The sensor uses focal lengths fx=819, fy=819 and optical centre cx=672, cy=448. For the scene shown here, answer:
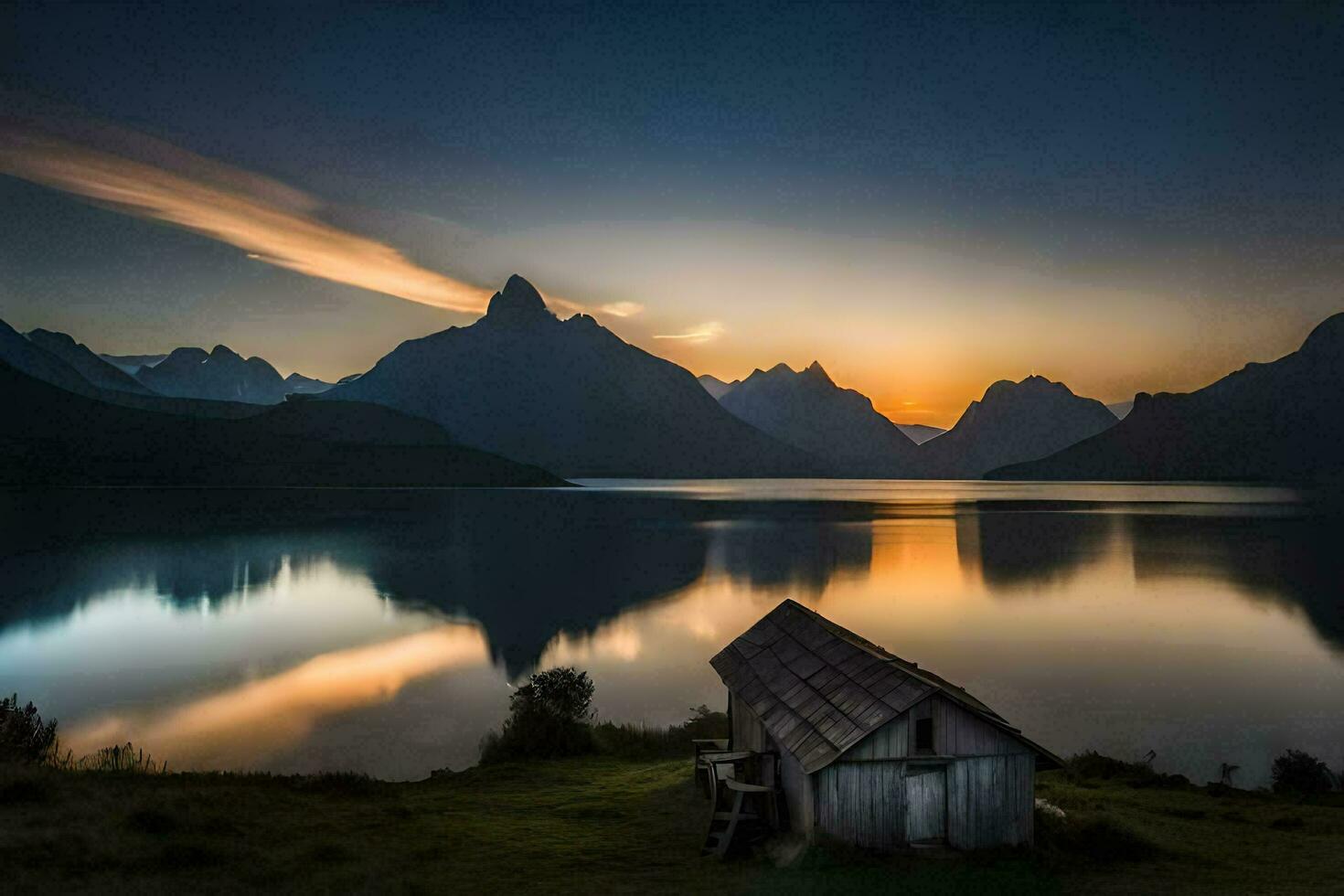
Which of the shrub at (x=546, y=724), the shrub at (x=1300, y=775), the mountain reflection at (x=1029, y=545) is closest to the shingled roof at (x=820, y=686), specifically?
the shrub at (x=546, y=724)

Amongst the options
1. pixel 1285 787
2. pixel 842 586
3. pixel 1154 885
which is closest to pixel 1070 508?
pixel 842 586

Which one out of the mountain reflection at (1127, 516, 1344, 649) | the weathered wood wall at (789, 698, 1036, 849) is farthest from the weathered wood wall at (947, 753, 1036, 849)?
the mountain reflection at (1127, 516, 1344, 649)

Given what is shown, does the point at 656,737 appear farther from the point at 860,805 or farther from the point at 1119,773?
the point at 1119,773

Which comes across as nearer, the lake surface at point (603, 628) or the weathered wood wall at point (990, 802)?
the weathered wood wall at point (990, 802)

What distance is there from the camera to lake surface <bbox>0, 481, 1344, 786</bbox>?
31.7 meters

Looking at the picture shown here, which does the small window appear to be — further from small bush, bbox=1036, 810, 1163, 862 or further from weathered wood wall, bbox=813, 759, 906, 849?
small bush, bbox=1036, 810, 1163, 862

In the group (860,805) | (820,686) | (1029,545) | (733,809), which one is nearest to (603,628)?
(820,686)

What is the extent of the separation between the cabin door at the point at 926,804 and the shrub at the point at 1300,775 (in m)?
16.1

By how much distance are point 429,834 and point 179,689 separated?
84.4ft

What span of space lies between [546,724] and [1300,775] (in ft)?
80.1

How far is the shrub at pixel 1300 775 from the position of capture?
2555cm

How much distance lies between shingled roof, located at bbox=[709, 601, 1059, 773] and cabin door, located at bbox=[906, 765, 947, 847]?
1453 millimetres

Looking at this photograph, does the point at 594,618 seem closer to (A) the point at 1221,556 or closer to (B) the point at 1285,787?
(B) the point at 1285,787

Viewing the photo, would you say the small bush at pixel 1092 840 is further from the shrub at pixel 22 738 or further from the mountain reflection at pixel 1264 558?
the mountain reflection at pixel 1264 558
